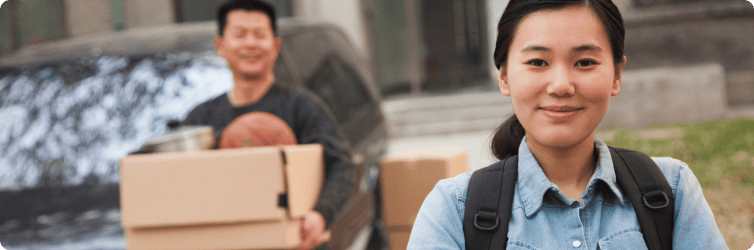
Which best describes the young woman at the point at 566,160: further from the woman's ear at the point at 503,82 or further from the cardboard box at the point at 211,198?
the cardboard box at the point at 211,198

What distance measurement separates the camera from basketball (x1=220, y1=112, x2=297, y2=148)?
2314 mm

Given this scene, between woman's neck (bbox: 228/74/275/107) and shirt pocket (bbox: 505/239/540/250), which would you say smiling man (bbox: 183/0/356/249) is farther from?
shirt pocket (bbox: 505/239/540/250)

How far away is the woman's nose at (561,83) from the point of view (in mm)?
1058

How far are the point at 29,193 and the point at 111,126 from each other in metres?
0.43

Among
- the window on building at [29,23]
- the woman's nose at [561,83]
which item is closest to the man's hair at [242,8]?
the woman's nose at [561,83]

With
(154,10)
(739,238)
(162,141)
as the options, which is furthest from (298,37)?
(154,10)

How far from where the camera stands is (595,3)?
1079 mm

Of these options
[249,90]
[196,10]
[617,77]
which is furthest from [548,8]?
[196,10]

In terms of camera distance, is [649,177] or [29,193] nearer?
[649,177]

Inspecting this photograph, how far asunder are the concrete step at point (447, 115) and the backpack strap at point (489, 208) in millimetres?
7958

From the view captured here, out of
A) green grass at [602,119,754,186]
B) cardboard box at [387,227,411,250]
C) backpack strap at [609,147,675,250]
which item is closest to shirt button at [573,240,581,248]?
backpack strap at [609,147,675,250]

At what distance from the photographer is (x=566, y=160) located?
117 cm

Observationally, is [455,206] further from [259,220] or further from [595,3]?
[259,220]

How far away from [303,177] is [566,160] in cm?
123
